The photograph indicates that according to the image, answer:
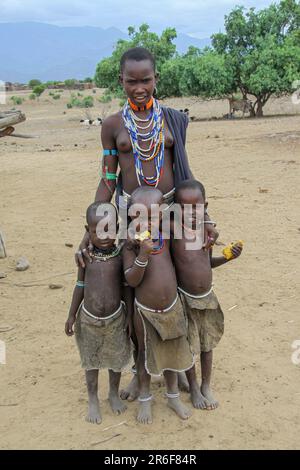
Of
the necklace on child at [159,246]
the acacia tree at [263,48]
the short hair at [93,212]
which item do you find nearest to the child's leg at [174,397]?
the necklace on child at [159,246]

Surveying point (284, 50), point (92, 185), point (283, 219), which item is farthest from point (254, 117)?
point (283, 219)

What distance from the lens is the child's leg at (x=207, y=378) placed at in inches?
118

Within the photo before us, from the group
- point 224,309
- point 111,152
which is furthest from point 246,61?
point 111,152

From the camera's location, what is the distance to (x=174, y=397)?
296cm

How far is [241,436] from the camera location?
2.77 meters

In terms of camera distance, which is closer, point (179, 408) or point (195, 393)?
point (179, 408)

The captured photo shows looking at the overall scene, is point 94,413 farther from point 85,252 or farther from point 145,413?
point 85,252

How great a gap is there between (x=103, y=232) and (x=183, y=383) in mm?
1110

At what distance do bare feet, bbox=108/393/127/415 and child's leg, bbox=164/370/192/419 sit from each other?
27 cm

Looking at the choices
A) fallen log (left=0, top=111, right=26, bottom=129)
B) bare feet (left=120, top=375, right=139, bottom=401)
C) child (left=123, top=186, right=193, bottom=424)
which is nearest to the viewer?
child (left=123, top=186, right=193, bottom=424)

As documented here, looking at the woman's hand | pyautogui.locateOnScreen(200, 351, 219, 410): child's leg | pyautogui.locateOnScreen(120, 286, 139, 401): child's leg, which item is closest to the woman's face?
the woman's hand

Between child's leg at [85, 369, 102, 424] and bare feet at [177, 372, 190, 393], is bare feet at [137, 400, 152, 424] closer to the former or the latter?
child's leg at [85, 369, 102, 424]

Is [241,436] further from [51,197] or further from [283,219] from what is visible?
[51,197]

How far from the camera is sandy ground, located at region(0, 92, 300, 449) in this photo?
2830 mm
